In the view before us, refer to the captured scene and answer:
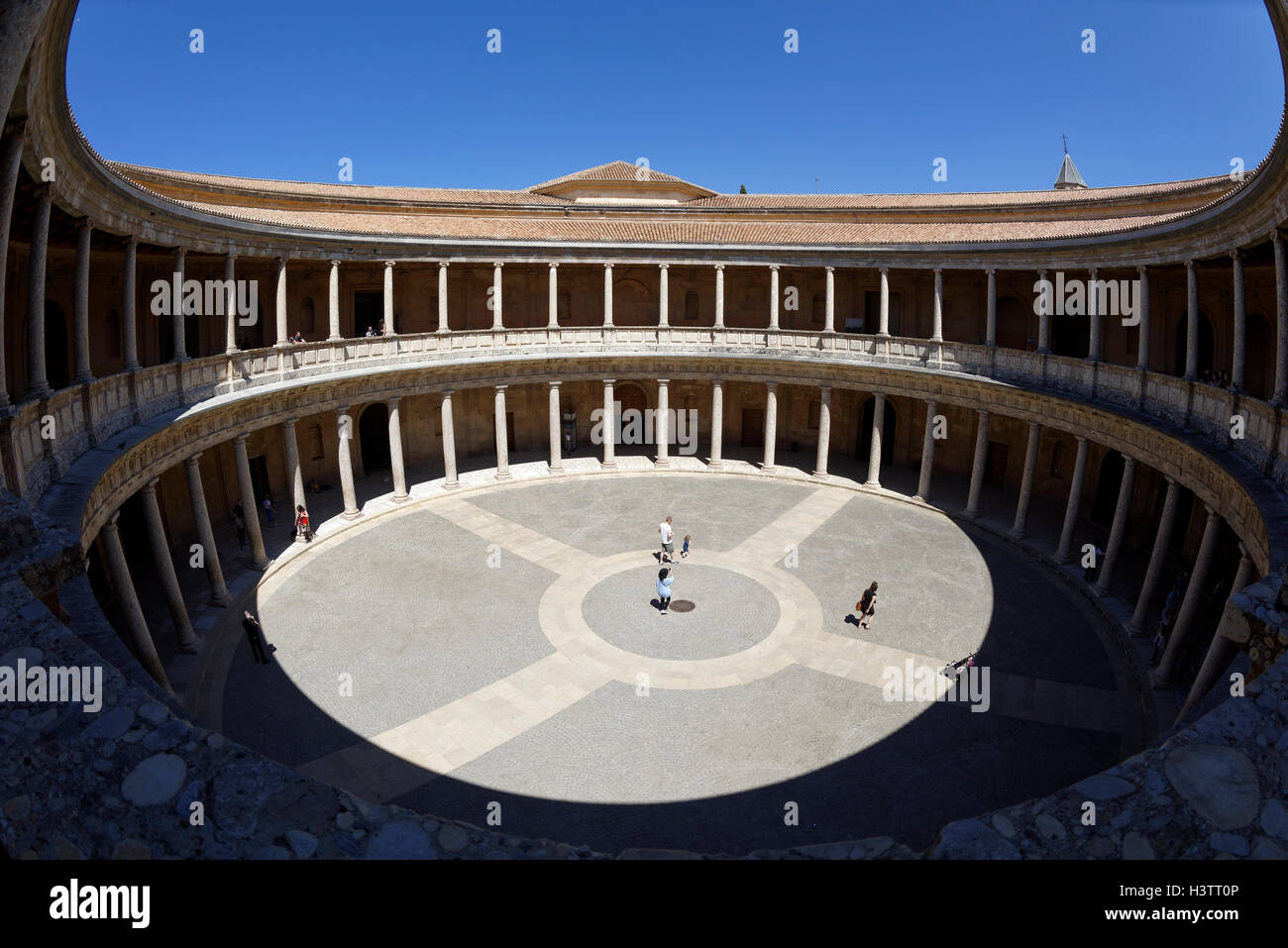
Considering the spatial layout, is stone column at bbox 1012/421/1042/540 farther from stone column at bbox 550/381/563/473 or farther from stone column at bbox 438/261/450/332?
stone column at bbox 438/261/450/332

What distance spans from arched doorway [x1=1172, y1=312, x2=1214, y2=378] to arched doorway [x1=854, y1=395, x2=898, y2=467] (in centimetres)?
1273

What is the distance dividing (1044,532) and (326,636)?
23393 mm

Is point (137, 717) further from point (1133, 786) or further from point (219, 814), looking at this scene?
point (1133, 786)

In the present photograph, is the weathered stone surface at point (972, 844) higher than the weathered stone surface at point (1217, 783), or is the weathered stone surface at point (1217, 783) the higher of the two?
the weathered stone surface at point (1217, 783)

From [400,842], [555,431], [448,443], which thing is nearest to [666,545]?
[555,431]

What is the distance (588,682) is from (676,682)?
201 centimetres

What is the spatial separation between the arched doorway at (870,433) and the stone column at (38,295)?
3228cm

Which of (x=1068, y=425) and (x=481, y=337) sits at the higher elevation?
(x=481, y=337)

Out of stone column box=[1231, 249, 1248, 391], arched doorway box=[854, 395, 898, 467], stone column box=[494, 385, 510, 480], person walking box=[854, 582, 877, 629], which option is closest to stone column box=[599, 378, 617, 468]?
stone column box=[494, 385, 510, 480]

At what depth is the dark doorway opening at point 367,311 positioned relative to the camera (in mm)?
34375

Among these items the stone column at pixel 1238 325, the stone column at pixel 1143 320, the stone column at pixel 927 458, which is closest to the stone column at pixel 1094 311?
the stone column at pixel 1143 320

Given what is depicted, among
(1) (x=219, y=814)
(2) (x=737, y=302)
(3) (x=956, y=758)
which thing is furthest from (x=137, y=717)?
(2) (x=737, y=302)

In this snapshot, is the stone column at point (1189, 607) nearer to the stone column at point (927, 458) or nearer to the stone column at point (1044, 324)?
the stone column at point (1044, 324)
